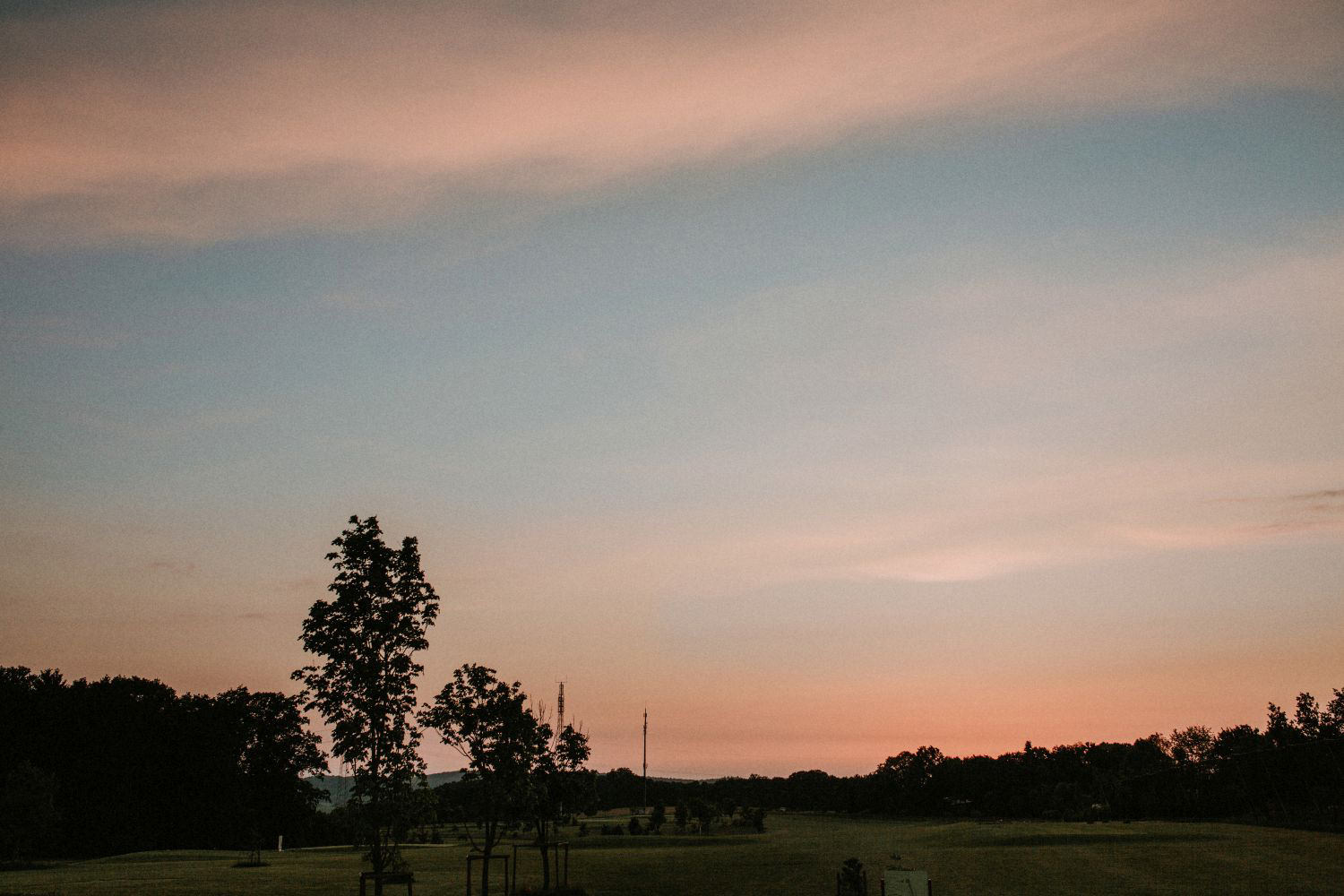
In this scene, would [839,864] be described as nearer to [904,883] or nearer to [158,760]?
[904,883]

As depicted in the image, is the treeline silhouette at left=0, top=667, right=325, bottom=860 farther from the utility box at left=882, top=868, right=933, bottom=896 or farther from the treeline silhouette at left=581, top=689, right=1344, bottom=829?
the utility box at left=882, top=868, right=933, bottom=896

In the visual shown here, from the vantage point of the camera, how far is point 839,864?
7450 centimetres

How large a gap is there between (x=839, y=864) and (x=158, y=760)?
286 ft

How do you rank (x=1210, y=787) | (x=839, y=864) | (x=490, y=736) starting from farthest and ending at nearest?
1. (x=1210, y=787)
2. (x=839, y=864)
3. (x=490, y=736)

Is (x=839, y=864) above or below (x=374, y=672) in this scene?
below

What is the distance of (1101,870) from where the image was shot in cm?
6650

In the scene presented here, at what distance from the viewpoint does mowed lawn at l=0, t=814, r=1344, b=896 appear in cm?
5656

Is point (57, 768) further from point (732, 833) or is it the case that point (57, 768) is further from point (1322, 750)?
point (1322, 750)

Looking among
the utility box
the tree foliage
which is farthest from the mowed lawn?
the utility box

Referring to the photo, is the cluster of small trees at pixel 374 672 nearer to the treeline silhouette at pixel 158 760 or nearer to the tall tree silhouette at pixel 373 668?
the tall tree silhouette at pixel 373 668

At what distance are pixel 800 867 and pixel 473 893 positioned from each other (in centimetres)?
3049

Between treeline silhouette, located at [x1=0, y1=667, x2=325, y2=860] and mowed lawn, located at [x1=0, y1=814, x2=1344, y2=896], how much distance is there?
23647mm

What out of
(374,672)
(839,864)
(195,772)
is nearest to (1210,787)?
(839,864)

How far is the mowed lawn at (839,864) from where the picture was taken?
56.6 meters
